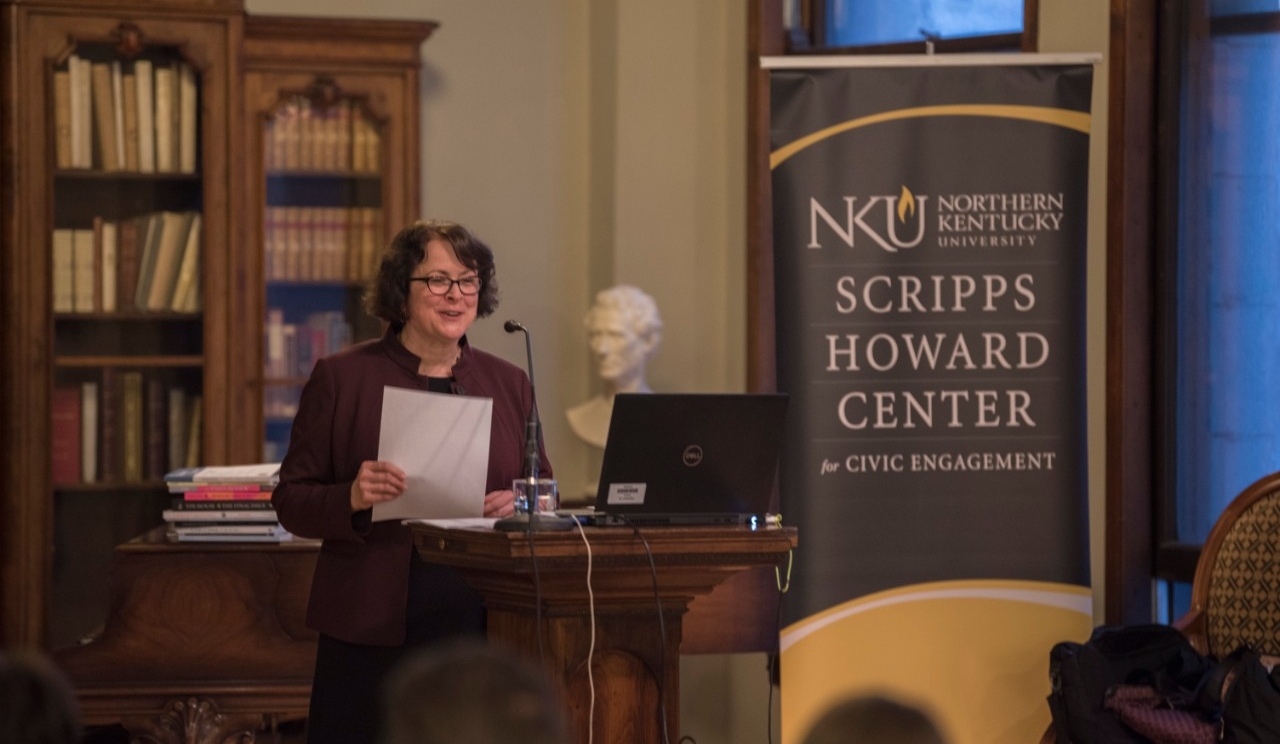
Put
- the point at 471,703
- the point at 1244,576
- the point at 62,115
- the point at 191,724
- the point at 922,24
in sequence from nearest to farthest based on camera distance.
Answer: the point at 471,703 → the point at 191,724 → the point at 1244,576 → the point at 62,115 → the point at 922,24

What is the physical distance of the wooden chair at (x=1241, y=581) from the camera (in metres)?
3.36

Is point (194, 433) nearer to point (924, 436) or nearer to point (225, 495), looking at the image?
point (225, 495)

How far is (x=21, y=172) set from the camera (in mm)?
4367

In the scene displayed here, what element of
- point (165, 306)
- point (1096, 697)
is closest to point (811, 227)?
point (1096, 697)

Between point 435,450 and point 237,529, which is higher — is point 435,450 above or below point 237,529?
above

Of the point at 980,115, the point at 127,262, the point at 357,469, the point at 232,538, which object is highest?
the point at 980,115

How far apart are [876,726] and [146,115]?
4.14m

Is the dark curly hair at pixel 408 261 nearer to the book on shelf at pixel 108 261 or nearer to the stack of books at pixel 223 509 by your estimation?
the stack of books at pixel 223 509

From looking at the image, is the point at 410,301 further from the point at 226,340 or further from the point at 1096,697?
the point at 226,340

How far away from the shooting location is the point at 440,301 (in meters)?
2.50

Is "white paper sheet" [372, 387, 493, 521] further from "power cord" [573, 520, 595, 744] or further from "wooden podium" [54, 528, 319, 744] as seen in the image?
"wooden podium" [54, 528, 319, 744]

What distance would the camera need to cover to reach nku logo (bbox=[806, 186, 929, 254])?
143 inches

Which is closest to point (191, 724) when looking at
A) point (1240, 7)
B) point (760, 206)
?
point (760, 206)

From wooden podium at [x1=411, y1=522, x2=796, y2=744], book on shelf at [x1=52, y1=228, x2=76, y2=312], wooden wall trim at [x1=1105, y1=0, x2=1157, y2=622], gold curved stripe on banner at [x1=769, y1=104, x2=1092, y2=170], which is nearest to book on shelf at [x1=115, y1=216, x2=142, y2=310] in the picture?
book on shelf at [x1=52, y1=228, x2=76, y2=312]
